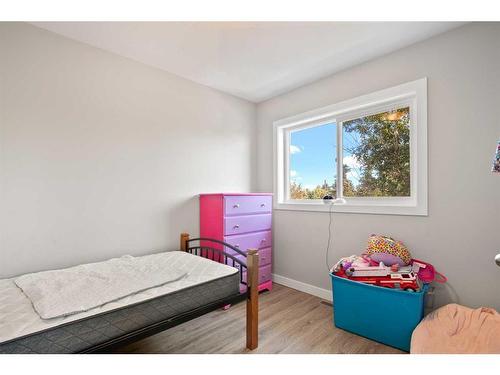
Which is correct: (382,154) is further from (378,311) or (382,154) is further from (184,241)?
(184,241)

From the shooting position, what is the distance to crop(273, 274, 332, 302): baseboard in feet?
8.70

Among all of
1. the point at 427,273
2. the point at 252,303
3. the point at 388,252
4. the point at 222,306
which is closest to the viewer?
the point at 222,306

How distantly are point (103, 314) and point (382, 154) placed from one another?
8.27 ft

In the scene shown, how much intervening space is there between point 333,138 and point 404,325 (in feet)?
→ 6.09

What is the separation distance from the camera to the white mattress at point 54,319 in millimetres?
1056

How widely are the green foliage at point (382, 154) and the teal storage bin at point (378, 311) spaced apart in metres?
0.93

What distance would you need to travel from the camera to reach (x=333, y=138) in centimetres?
279

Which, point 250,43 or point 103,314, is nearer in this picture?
point 103,314

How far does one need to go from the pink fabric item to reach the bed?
1078mm

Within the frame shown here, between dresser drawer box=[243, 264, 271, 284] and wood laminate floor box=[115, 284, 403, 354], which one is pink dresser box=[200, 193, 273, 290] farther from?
wood laminate floor box=[115, 284, 403, 354]

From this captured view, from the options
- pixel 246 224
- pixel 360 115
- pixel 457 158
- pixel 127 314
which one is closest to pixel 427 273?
pixel 457 158

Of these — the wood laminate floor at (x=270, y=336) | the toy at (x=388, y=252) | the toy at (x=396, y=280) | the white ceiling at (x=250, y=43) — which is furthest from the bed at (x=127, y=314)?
the white ceiling at (x=250, y=43)

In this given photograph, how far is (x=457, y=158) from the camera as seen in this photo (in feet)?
6.15
